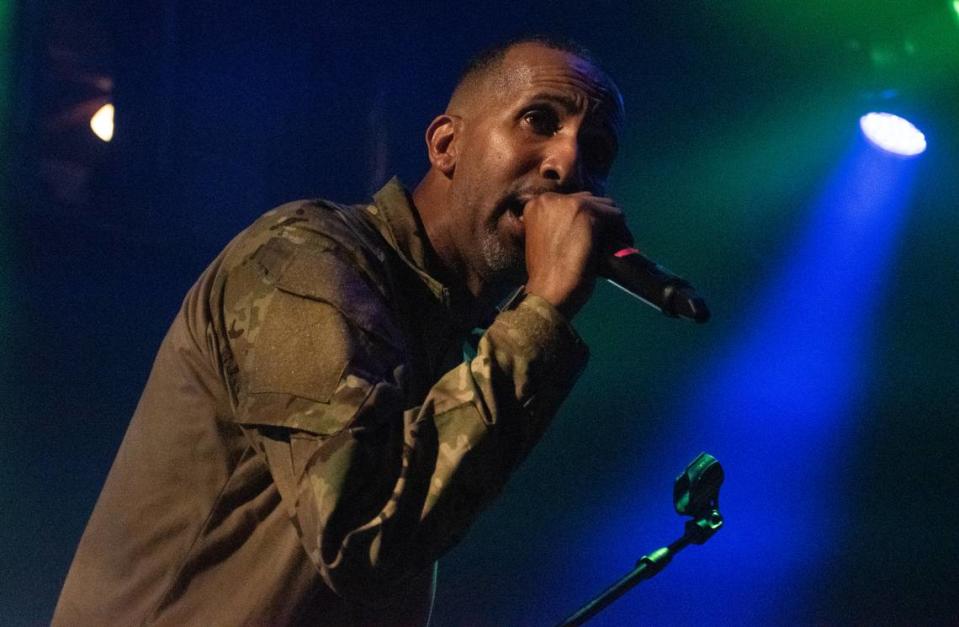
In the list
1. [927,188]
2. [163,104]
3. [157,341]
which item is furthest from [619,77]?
[157,341]

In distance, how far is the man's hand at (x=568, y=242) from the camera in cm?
135

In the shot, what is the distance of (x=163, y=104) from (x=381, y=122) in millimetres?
756

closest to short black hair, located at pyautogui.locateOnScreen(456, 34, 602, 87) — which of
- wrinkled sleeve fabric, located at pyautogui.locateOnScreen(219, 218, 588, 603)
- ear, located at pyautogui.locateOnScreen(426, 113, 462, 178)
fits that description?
ear, located at pyautogui.locateOnScreen(426, 113, 462, 178)

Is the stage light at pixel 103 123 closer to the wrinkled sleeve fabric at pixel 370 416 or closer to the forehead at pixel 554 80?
the forehead at pixel 554 80

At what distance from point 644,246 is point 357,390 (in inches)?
122

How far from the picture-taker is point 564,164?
1681 millimetres

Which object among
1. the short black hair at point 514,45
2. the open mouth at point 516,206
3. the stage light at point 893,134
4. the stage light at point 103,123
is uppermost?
the stage light at point 893,134

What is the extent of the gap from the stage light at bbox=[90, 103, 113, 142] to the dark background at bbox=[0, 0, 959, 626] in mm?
30

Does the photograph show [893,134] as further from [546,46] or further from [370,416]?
[370,416]

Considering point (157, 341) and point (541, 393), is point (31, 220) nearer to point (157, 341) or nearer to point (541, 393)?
point (157, 341)

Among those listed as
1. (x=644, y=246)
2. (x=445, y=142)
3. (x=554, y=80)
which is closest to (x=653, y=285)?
(x=554, y=80)

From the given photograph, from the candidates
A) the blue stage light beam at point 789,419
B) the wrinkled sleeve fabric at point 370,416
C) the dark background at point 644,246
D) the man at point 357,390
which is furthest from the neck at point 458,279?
the blue stage light beam at point 789,419

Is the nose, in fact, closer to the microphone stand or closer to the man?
the man

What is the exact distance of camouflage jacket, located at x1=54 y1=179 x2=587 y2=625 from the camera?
3.78 feet
